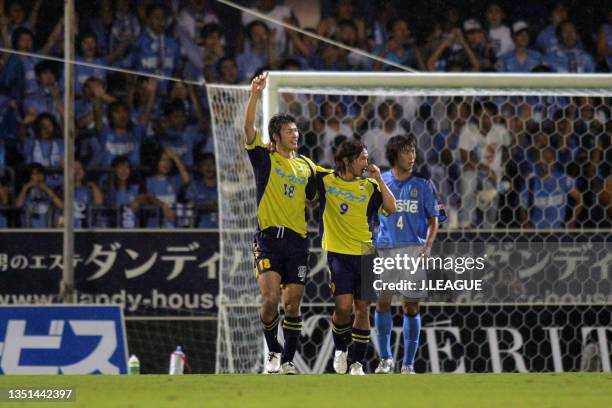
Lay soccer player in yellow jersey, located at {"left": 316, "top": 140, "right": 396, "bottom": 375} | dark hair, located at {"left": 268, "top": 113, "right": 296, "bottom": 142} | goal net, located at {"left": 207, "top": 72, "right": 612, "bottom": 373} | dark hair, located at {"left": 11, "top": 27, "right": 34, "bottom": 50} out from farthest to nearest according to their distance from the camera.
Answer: dark hair, located at {"left": 11, "top": 27, "right": 34, "bottom": 50} < goal net, located at {"left": 207, "top": 72, "right": 612, "bottom": 373} < soccer player in yellow jersey, located at {"left": 316, "top": 140, "right": 396, "bottom": 375} < dark hair, located at {"left": 268, "top": 113, "right": 296, "bottom": 142}

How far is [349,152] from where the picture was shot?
281 inches

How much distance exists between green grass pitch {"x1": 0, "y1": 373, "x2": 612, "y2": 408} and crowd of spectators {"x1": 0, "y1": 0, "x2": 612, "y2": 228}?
4397 millimetres

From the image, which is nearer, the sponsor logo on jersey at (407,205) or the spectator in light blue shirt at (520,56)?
the sponsor logo on jersey at (407,205)

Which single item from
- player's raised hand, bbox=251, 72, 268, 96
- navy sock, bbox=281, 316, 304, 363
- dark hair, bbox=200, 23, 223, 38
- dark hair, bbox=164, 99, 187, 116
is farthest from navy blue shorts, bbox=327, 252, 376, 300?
dark hair, bbox=200, 23, 223, 38

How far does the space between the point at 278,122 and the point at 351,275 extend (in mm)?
997

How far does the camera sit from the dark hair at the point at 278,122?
701 centimetres

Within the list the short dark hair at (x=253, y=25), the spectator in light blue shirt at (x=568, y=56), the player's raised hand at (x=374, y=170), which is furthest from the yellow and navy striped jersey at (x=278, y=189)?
the spectator in light blue shirt at (x=568, y=56)

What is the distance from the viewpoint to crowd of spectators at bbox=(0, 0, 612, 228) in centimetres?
1014

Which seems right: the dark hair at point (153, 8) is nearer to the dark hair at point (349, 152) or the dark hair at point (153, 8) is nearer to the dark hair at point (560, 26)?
the dark hair at point (560, 26)

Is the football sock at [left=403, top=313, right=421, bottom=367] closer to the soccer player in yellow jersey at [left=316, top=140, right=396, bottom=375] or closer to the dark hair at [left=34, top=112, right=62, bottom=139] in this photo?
the soccer player in yellow jersey at [left=316, top=140, right=396, bottom=375]

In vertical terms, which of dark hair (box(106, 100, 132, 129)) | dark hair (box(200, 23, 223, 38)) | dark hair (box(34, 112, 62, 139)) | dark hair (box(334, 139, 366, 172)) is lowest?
dark hair (box(334, 139, 366, 172))

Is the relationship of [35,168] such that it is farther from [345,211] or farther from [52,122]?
[345,211]

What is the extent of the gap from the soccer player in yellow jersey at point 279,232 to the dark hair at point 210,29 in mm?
4982

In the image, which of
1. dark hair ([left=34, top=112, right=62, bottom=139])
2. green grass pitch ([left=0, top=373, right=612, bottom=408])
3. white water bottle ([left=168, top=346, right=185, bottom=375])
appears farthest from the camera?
dark hair ([left=34, top=112, right=62, bottom=139])
